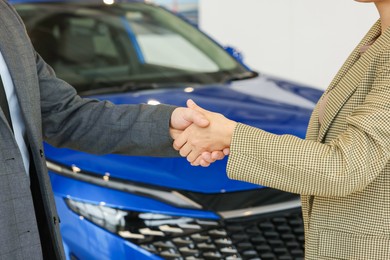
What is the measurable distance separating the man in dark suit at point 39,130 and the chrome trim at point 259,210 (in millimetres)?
519

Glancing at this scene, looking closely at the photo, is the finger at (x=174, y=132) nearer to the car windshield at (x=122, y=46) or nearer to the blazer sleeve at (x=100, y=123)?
the blazer sleeve at (x=100, y=123)

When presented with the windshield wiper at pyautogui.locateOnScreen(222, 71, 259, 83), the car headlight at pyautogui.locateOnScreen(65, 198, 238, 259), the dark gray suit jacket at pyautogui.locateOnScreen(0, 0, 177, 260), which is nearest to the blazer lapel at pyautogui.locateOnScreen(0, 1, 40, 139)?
the dark gray suit jacket at pyautogui.locateOnScreen(0, 0, 177, 260)

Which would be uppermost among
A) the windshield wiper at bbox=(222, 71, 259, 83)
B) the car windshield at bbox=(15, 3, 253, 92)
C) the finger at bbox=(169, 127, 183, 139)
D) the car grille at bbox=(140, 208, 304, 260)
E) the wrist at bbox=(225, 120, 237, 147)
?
the wrist at bbox=(225, 120, 237, 147)

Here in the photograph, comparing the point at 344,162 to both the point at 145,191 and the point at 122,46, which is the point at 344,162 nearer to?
the point at 145,191

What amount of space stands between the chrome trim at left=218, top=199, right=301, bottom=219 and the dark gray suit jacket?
52cm

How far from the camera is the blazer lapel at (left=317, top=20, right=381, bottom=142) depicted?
1486 millimetres

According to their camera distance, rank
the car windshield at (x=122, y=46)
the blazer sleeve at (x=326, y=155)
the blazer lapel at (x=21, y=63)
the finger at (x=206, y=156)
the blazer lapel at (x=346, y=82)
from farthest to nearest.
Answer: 1. the car windshield at (x=122, y=46)
2. the finger at (x=206, y=156)
3. the blazer lapel at (x=21, y=63)
4. the blazer lapel at (x=346, y=82)
5. the blazer sleeve at (x=326, y=155)

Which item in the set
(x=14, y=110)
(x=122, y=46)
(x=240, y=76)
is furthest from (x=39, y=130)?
(x=122, y=46)

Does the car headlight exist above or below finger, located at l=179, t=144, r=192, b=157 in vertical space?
below

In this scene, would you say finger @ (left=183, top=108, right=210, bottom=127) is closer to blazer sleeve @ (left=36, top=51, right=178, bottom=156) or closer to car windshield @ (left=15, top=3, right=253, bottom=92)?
blazer sleeve @ (left=36, top=51, right=178, bottom=156)

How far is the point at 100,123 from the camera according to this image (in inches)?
75.6

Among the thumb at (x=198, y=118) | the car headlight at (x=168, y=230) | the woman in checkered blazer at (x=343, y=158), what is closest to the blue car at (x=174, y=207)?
the car headlight at (x=168, y=230)

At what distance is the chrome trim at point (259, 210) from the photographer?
2381mm

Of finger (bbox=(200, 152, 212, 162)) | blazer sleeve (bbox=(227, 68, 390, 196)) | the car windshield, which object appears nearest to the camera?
blazer sleeve (bbox=(227, 68, 390, 196))
